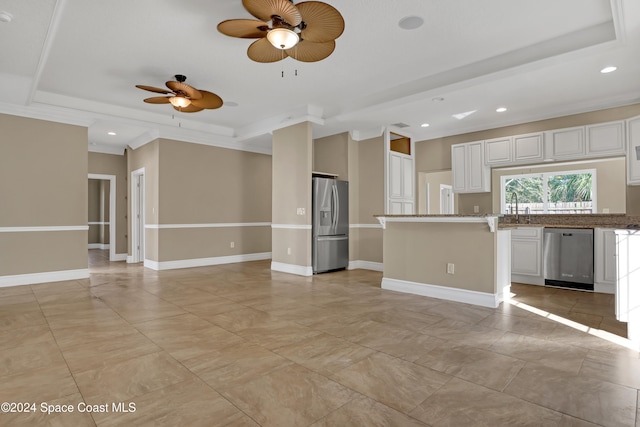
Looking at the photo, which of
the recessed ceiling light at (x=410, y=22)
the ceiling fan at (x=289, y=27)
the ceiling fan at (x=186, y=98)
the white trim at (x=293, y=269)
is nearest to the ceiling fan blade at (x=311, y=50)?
the ceiling fan at (x=289, y=27)

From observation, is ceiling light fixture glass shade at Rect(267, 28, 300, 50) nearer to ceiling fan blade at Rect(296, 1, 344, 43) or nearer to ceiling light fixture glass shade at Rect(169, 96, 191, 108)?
ceiling fan blade at Rect(296, 1, 344, 43)

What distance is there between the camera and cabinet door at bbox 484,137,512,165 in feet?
18.7

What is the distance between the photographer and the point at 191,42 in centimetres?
379

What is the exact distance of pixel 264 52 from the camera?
3.35 meters

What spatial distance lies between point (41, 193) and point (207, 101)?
10.6ft

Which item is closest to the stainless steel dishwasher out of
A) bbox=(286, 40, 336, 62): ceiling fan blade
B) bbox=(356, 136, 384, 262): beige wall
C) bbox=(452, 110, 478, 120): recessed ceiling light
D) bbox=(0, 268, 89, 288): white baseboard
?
bbox=(452, 110, 478, 120): recessed ceiling light

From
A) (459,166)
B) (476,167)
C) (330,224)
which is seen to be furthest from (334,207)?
(476,167)

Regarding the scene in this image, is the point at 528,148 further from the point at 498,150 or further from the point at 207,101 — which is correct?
the point at 207,101

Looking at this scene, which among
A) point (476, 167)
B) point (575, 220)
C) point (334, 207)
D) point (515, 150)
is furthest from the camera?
point (334, 207)

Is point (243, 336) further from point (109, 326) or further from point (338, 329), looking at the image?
point (109, 326)

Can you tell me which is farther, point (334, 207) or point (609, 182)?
point (334, 207)

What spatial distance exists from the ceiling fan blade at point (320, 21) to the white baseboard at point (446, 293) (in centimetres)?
310

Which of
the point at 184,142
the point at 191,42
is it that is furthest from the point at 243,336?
the point at 184,142

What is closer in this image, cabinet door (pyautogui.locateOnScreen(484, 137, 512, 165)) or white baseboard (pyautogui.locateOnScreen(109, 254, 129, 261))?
cabinet door (pyautogui.locateOnScreen(484, 137, 512, 165))
